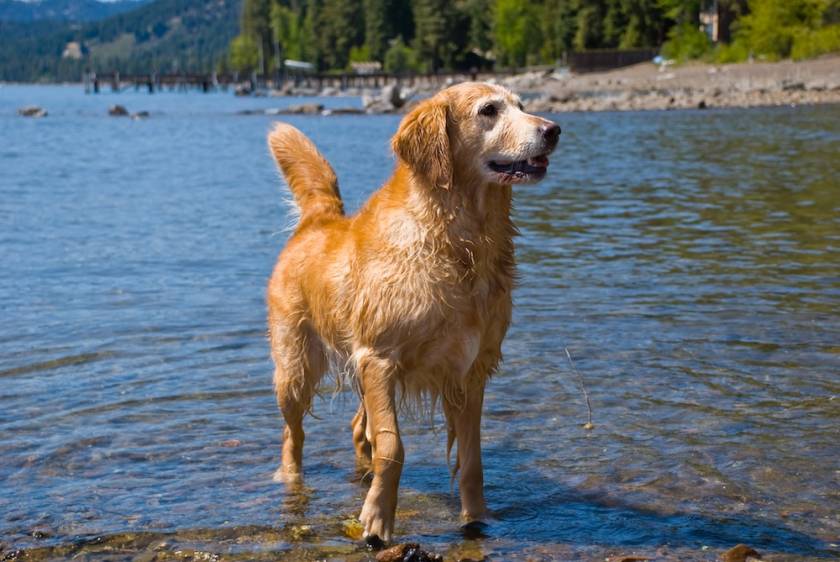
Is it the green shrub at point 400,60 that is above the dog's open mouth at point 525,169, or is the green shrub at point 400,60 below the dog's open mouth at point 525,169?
above

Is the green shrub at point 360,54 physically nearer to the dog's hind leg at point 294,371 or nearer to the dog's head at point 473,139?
the dog's hind leg at point 294,371

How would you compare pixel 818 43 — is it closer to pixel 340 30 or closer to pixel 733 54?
pixel 733 54

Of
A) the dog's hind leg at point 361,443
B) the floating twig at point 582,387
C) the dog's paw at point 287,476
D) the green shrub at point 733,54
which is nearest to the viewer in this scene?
the dog's paw at point 287,476

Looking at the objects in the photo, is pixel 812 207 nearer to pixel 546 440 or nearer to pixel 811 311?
pixel 811 311

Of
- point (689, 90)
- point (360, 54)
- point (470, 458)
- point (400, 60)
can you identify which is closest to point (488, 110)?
point (470, 458)

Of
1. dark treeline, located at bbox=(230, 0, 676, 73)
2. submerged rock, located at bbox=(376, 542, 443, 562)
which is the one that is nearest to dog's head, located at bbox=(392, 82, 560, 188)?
submerged rock, located at bbox=(376, 542, 443, 562)

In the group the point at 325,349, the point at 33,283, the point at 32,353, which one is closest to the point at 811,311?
the point at 325,349

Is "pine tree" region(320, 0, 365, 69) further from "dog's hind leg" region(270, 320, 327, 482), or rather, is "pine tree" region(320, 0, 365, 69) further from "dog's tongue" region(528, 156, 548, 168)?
"dog's tongue" region(528, 156, 548, 168)

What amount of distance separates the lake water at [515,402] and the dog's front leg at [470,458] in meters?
0.13

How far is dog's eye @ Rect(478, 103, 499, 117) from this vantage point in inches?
188

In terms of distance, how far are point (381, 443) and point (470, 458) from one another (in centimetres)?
60

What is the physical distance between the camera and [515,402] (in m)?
7.14

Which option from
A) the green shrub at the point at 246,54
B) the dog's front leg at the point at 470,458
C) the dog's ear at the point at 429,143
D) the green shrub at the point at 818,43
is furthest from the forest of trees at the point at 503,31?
the dog's ear at the point at 429,143

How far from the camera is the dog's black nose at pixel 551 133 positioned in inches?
181
